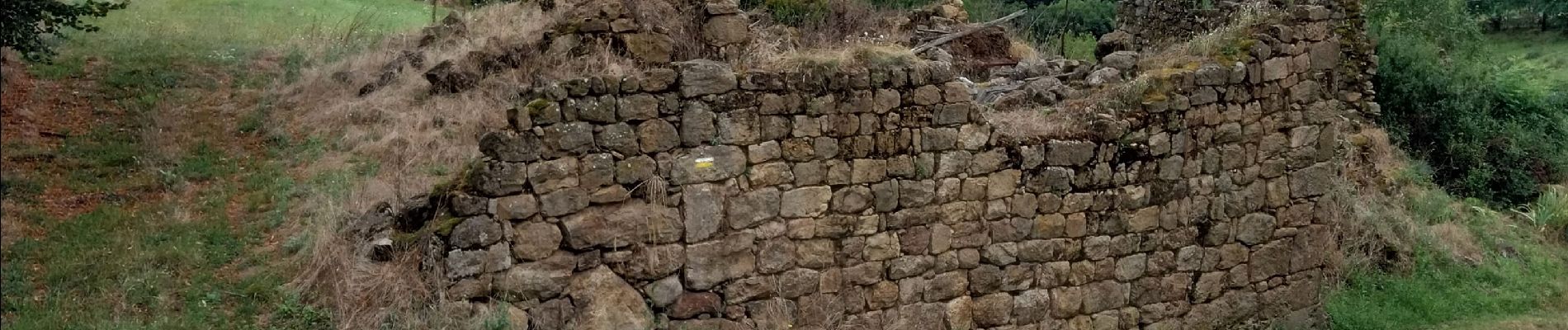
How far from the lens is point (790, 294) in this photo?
8273 mm

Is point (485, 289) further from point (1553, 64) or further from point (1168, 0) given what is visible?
point (1553, 64)

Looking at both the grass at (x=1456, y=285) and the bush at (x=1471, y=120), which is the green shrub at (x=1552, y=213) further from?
the bush at (x=1471, y=120)

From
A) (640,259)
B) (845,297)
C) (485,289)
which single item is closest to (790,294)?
(845,297)

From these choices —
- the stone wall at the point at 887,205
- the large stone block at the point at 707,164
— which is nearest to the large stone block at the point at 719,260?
the stone wall at the point at 887,205

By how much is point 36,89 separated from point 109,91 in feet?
2.30

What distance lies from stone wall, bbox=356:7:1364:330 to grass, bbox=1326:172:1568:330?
2.02ft

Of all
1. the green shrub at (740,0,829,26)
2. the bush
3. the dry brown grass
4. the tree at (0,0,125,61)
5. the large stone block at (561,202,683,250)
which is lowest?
the bush

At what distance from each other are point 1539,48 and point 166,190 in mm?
35668

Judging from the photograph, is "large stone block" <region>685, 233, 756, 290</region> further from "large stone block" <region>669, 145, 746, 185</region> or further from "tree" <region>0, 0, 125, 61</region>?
"tree" <region>0, 0, 125, 61</region>

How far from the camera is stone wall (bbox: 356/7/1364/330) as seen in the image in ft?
24.3

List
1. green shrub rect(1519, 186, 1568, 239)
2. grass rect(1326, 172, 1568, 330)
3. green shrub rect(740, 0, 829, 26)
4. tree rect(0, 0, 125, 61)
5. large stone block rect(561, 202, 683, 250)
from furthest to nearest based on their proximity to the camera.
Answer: green shrub rect(740, 0, 829, 26), green shrub rect(1519, 186, 1568, 239), tree rect(0, 0, 125, 61), grass rect(1326, 172, 1568, 330), large stone block rect(561, 202, 683, 250)

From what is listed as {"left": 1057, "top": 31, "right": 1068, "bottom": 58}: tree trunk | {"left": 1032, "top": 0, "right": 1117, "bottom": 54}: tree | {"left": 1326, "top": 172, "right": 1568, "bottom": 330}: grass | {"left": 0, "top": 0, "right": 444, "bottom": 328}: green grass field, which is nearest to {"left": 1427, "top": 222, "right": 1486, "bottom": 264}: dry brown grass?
{"left": 1326, "top": 172, "right": 1568, "bottom": 330}: grass

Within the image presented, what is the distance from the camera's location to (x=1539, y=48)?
34.8 meters

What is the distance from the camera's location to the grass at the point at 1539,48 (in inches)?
1201
